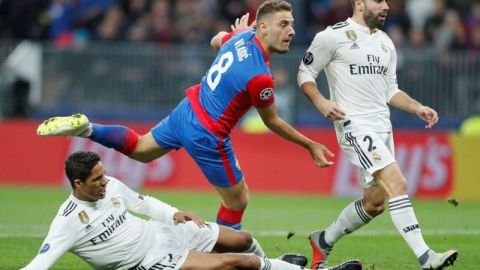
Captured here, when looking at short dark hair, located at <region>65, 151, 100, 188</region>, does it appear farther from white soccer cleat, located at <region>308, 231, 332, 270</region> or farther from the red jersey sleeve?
white soccer cleat, located at <region>308, 231, 332, 270</region>

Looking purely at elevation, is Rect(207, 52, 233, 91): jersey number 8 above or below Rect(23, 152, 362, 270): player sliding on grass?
above

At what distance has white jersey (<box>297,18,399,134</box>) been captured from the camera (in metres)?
11.0

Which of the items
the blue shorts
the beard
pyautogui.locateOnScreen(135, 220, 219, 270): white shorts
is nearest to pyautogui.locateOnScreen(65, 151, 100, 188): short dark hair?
pyautogui.locateOnScreen(135, 220, 219, 270): white shorts

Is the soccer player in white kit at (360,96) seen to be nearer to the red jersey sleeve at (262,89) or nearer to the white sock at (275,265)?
the red jersey sleeve at (262,89)

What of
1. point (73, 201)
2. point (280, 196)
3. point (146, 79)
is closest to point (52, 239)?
point (73, 201)

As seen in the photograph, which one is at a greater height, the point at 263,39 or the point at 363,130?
the point at 263,39

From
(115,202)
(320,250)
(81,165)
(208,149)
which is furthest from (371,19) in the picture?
(81,165)

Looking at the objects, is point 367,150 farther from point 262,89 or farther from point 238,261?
point 238,261

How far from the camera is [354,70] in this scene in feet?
36.6

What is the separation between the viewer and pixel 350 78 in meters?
11.1

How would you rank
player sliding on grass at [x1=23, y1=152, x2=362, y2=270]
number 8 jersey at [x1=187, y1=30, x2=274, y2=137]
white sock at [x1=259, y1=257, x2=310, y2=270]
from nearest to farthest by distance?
player sliding on grass at [x1=23, y1=152, x2=362, y2=270] → white sock at [x1=259, y1=257, x2=310, y2=270] → number 8 jersey at [x1=187, y1=30, x2=274, y2=137]

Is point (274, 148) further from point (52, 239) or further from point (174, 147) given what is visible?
point (52, 239)

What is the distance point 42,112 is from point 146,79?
2.15 metres

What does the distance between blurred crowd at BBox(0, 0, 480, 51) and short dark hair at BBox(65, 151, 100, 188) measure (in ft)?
46.5
